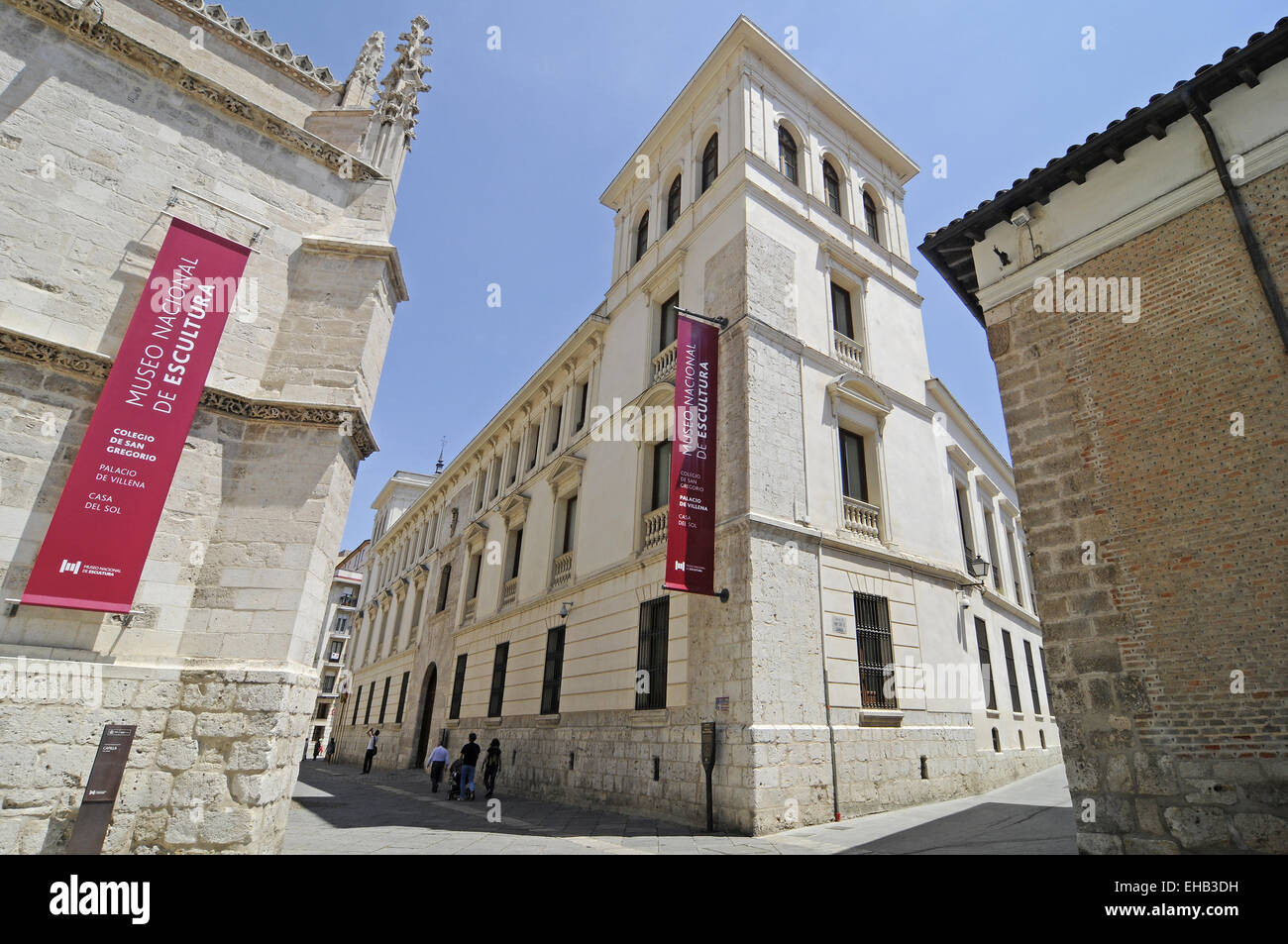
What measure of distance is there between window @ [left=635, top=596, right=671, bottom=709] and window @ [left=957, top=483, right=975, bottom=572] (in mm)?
9827

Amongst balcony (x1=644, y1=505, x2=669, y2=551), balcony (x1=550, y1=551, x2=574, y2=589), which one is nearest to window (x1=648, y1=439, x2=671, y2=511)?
balcony (x1=644, y1=505, x2=669, y2=551)

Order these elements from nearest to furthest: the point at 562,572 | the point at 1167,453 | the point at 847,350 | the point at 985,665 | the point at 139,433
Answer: the point at 1167,453
the point at 139,433
the point at 847,350
the point at 985,665
the point at 562,572

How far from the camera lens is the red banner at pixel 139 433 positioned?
20.5 ft

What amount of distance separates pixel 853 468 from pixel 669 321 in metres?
6.41

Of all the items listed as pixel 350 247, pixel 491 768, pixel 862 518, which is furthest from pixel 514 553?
pixel 350 247

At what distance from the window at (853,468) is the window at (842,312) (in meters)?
2.76

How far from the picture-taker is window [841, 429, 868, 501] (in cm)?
1362

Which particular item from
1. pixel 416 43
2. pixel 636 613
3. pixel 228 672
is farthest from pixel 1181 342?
pixel 416 43

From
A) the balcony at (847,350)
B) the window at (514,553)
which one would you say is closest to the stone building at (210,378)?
the balcony at (847,350)

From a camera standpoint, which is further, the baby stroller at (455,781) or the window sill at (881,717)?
the baby stroller at (455,781)

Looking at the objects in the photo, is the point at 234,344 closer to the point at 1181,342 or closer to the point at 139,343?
the point at 139,343

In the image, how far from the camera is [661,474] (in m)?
14.6

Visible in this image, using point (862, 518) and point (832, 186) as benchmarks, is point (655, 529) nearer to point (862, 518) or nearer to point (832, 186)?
point (862, 518)

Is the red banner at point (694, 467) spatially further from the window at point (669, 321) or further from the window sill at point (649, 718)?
the window at point (669, 321)
